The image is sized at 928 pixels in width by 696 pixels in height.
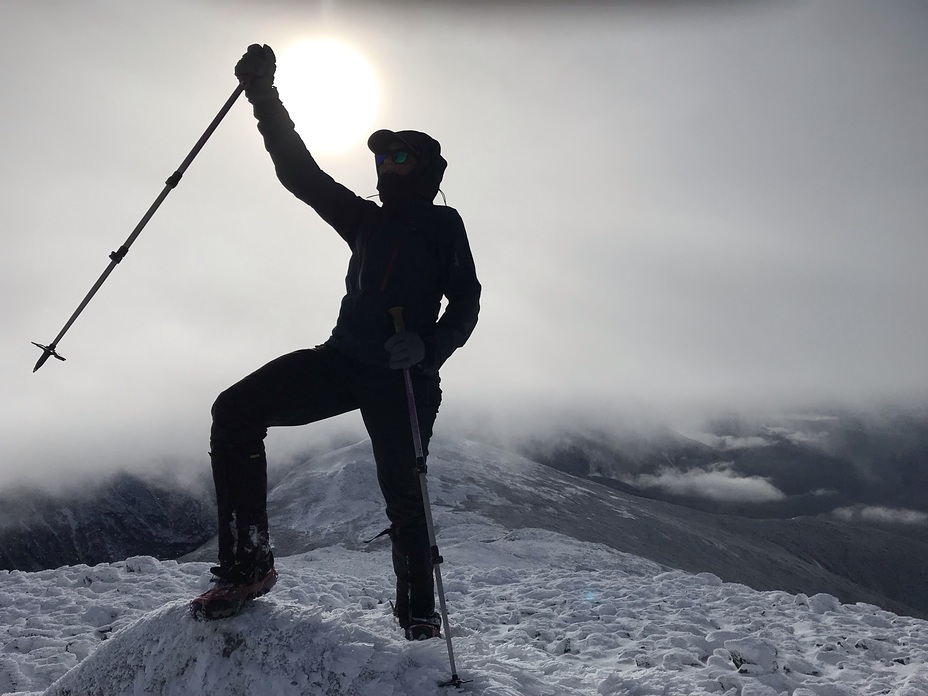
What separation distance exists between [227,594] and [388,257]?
2.45 m

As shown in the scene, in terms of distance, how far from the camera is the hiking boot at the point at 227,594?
375 cm

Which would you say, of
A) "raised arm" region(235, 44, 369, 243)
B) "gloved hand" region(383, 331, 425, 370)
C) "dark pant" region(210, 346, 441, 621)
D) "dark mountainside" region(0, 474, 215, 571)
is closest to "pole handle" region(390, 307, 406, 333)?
"gloved hand" region(383, 331, 425, 370)

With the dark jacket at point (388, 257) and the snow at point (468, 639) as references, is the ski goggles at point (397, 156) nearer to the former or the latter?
the dark jacket at point (388, 257)

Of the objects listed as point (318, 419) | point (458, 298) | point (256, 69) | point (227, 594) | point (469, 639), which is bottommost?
A: point (469, 639)

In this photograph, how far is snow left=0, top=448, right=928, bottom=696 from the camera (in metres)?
3.54

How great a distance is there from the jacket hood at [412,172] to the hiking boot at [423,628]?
9.90ft

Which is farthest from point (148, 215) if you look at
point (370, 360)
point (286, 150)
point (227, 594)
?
point (227, 594)

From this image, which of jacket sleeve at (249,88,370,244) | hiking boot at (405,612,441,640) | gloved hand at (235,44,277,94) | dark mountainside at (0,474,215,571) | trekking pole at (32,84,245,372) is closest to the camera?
hiking boot at (405,612,441,640)

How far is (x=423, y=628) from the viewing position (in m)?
4.04

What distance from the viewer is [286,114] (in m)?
4.39

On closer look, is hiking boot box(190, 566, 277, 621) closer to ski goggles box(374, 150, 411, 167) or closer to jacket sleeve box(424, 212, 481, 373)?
jacket sleeve box(424, 212, 481, 373)

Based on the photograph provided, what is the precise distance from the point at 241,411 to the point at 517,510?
53976 millimetres

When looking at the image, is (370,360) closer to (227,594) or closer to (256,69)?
(227,594)

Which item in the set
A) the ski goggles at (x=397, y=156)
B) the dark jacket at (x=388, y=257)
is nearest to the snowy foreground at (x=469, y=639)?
the dark jacket at (x=388, y=257)
